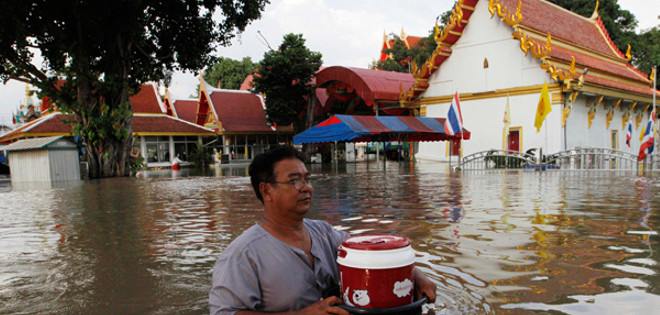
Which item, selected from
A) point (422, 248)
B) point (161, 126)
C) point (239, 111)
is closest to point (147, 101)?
point (161, 126)

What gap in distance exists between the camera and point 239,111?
38.4 meters

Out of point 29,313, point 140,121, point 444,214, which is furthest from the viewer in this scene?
point 140,121

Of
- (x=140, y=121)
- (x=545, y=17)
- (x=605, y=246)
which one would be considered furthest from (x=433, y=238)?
(x=140, y=121)

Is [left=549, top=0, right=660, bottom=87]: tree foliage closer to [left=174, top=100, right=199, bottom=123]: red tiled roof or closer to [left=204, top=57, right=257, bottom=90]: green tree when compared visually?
[left=174, top=100, right=199, bottom=123]: red tiled roof

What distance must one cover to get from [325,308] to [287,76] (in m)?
29.4

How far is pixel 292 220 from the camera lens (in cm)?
236

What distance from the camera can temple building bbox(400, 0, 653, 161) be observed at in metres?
21.1

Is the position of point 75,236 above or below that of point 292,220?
below

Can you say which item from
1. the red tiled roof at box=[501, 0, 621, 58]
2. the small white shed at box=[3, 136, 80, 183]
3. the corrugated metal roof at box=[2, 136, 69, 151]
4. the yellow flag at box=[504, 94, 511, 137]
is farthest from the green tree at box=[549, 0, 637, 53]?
the corrugated metal roof at box=[2, 136, 69, 151]

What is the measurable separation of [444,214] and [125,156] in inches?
664

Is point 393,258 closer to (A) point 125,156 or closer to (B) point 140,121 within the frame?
(A) point 125,156

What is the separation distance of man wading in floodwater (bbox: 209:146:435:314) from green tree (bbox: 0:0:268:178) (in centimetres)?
1510

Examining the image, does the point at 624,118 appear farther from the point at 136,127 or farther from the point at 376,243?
the point at 136,127

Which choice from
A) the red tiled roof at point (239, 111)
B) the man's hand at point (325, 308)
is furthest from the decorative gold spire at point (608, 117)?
the man's hand at point (325, 308)
